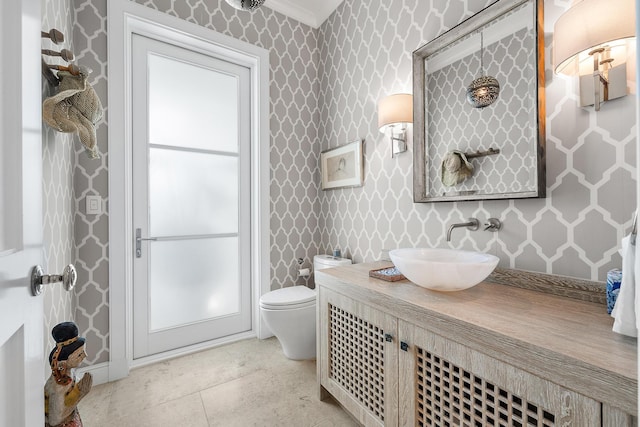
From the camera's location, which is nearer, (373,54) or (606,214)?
(606,214)

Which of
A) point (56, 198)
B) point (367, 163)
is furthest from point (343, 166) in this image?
point (56, 198)

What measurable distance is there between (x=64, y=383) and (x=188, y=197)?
1.35 metres

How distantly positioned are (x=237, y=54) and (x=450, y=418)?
258 centimetres

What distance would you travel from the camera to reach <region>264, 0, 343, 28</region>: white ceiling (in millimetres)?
2398

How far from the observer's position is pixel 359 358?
1.32 meters

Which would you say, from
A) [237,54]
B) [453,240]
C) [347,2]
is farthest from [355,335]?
[347,2]

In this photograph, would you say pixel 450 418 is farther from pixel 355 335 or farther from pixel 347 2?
pixel 347 2

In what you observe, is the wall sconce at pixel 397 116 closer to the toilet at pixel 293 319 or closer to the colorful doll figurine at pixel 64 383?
the toilet at pixel 293 319

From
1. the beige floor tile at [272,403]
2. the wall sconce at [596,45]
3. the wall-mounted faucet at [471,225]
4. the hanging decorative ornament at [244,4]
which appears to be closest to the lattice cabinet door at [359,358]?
the beige floor tile at [272,403]

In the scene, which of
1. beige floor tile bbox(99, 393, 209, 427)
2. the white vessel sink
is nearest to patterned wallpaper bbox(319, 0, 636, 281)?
the white vessel sink

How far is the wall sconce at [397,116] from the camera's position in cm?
174

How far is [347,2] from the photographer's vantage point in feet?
7.50

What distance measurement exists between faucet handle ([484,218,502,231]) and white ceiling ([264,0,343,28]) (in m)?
2.12

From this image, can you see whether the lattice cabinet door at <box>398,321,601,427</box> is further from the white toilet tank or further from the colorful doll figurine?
the colorful doll figurine
